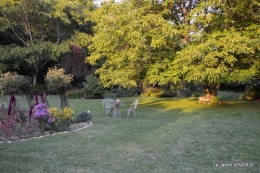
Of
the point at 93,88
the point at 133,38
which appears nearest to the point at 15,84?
the point at 133,38

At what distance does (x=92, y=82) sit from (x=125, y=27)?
10.3 m

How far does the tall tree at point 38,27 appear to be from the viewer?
21844 mm

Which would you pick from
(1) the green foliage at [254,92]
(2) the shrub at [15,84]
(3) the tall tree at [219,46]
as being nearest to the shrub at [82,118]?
(2) the shrub at [15,84]

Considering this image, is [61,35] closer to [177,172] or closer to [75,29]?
[75,29]

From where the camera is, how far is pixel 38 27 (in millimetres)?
24266

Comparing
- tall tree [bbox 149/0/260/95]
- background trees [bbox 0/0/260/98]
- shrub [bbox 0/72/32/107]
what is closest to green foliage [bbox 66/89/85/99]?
background trees [bbox 0/0/260/98]

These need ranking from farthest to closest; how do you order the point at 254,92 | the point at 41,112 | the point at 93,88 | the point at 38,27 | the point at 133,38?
the point at 38,27, the point at 93,88, the point at 254,92, the point at 133,38, the point at 41,112

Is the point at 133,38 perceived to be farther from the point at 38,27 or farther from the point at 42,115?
the point at 38,27

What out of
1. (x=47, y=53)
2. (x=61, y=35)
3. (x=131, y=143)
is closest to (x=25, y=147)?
(x=131, y=143)

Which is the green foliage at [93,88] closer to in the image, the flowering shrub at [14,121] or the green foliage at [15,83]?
the green foliage at [15,83]

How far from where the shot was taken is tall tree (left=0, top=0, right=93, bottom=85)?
71.7 feet

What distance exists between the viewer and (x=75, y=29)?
85.0 ft

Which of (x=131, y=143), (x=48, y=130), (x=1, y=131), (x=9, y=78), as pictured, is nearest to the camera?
(x=131, y=143)

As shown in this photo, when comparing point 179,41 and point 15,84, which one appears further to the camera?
point 179,41
